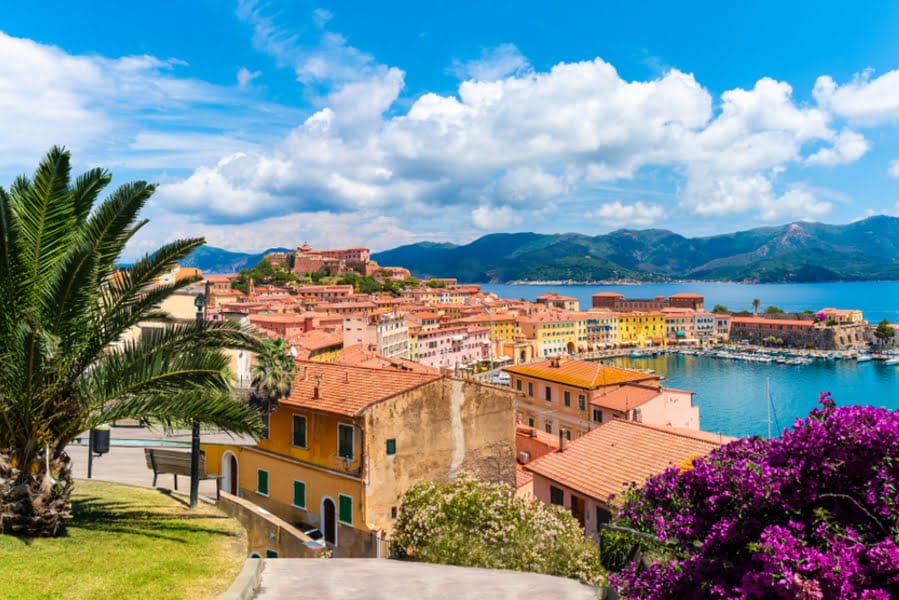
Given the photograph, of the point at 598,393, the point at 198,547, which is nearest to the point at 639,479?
the point at 198,547

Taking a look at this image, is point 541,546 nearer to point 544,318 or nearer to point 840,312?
point 544,318

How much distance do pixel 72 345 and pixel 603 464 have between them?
15703 millimetres

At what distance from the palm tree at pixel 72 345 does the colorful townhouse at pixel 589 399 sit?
28.4m

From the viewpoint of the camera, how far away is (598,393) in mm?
40375

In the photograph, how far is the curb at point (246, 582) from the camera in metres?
7.26

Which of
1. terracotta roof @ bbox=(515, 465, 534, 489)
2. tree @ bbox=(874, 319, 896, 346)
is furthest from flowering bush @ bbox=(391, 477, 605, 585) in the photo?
tree @ bbox=(874, 319, 896, 346)

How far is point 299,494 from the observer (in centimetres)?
1781

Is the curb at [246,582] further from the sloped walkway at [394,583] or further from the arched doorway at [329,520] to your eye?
the arched doorway at [329,520]

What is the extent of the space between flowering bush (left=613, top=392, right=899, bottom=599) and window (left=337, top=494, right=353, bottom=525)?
11.4 metres

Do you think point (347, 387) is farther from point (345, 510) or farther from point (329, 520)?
point (329, 520)

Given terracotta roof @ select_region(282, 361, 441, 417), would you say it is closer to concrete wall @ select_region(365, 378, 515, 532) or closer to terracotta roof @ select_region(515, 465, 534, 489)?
concrete wall @ select_region(365, 378, 515, 532)

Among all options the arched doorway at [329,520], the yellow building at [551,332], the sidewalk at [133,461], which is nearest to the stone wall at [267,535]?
the sidewalk at [133,461]

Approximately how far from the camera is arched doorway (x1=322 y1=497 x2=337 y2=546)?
669 inches

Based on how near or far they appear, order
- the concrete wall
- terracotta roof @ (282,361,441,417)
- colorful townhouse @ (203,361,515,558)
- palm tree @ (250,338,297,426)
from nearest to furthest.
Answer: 1. palm tree @ (250,338,297,426)
2. colorful townhouse @ (203,361,515,558)
3. the concrete wall
4. terracotta roof @ (282,361,441,417)
